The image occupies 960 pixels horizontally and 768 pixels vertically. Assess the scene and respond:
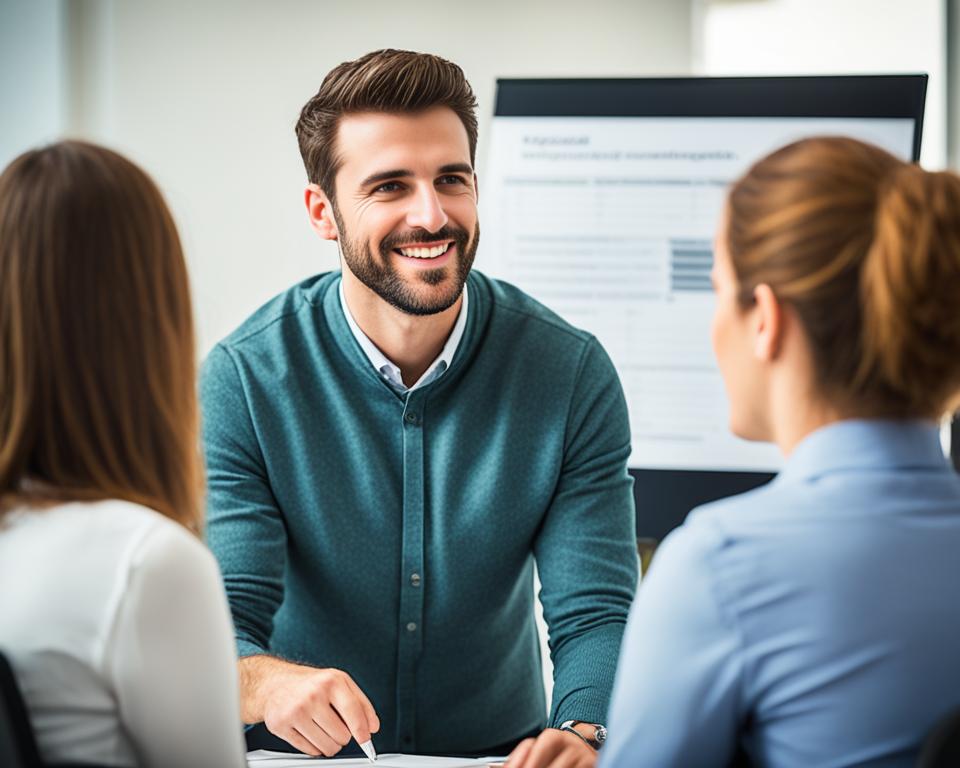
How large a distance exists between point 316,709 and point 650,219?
1532mm

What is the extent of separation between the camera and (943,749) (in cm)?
77

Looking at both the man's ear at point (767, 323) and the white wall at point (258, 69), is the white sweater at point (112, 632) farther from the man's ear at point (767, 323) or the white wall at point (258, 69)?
the white wall at point (258, 69)

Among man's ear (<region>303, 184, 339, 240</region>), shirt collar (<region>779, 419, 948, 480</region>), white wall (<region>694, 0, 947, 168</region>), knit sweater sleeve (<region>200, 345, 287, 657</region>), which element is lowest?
knit sweater sleeve (<region>200, 345, 287, 657</region>)

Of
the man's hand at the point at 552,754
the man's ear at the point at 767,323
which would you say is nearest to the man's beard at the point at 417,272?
the man's hand at the point at 552,754

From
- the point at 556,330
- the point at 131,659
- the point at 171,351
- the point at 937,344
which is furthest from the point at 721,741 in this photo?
the point at 556,330

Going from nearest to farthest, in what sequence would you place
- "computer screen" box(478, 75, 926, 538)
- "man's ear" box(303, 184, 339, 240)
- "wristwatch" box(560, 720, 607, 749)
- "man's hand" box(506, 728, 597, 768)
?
"man's hand" box(506, 728, 597, 768) < "wristwatch" box(560, 720, 607, 749) < "man's ear" box(303, 184, 339, 240) < "computer screen" box(478, 75, 926, 538)

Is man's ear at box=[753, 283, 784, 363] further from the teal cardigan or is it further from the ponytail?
the teal cardigan

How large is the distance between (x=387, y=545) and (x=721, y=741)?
89 cm

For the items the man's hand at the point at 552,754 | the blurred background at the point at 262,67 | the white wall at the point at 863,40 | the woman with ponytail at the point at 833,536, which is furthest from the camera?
the white wall at the point at 863,40

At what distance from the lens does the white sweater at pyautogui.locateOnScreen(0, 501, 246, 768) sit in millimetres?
878

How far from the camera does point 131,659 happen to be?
0.89 metres

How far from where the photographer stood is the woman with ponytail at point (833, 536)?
2.87ft

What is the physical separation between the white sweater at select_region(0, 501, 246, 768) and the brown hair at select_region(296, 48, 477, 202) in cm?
101

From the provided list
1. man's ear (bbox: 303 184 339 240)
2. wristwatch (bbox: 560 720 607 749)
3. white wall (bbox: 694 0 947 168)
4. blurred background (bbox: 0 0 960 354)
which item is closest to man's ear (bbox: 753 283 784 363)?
wristwatch (bbox: 560 720 607 749)
